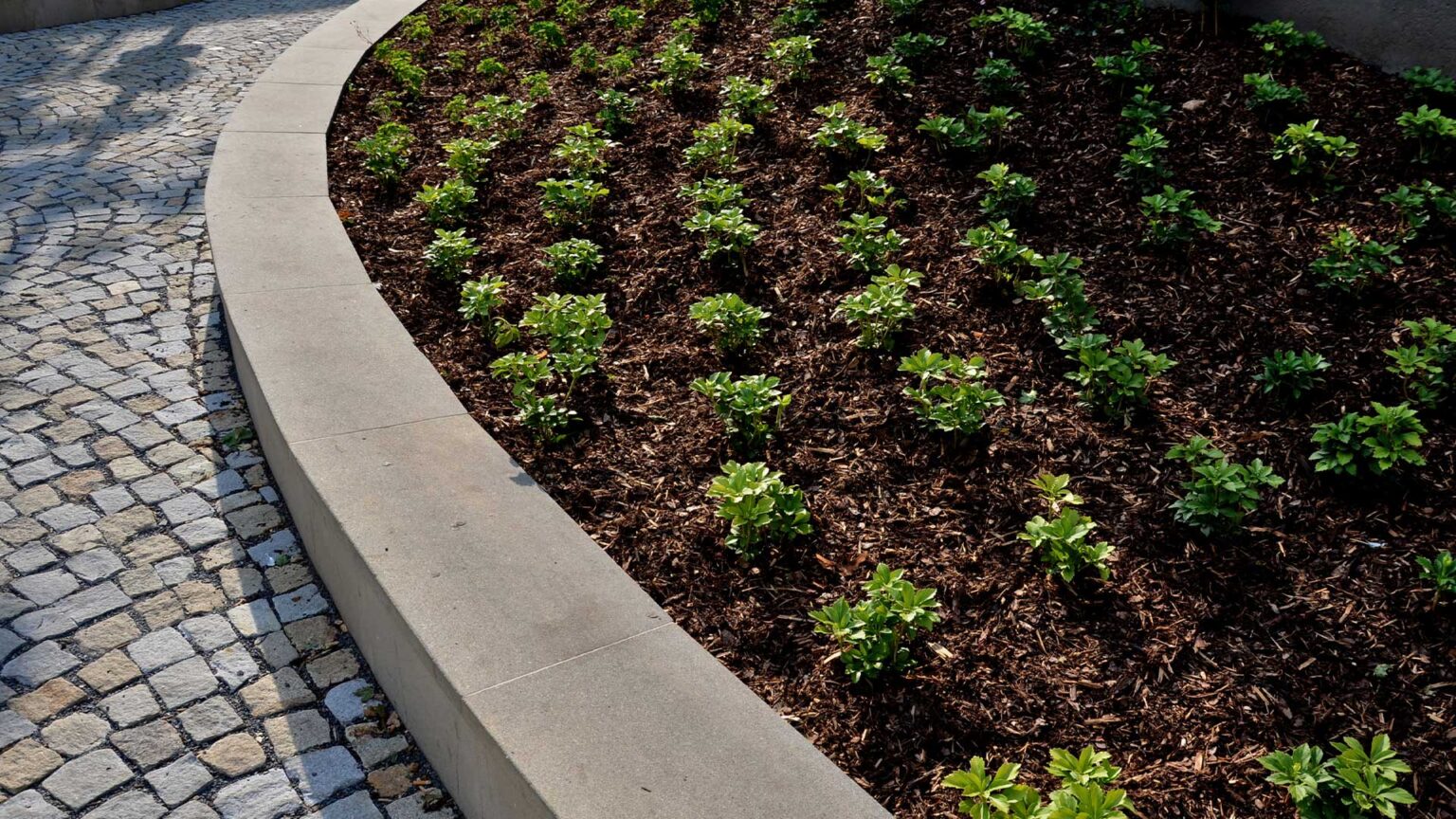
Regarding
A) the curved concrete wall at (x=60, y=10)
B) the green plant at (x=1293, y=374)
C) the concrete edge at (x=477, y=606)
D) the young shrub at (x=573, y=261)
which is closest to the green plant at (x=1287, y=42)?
the green plant at (x=1293, y=374)

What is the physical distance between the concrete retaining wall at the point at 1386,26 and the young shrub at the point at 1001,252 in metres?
2.63

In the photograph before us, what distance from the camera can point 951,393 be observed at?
3.74m

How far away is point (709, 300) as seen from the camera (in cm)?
421

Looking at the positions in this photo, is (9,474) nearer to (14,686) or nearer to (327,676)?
(14,686)

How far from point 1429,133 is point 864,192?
2506 millimetres

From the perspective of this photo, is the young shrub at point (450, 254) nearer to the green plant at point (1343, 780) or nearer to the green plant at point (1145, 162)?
the green plant at point (1145, 162)

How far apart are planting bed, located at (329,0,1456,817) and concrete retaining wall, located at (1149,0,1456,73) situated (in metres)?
0.19

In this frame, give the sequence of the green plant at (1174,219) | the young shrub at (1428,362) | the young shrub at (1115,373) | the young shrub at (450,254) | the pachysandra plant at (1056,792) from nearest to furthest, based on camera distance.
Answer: the pachysandra plant at (1056,792)
the young shrub at (1428,362)
the young shrub at (1115,373)
the green plant at (1174,219)
the young shrub at (450,254)

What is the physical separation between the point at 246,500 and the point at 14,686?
106 centimetres

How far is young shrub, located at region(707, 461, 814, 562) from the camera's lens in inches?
132

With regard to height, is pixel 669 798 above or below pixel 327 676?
above

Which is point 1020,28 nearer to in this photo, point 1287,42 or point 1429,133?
point 1287,42

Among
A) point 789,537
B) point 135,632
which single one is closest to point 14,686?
point 135,632

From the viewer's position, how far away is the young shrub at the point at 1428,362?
363cm
